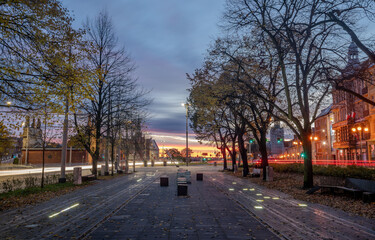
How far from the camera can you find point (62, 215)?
1073 centimetres

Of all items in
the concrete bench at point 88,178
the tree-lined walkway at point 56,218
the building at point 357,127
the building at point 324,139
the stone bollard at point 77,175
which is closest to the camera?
the tree-lined walkway at point 56,218

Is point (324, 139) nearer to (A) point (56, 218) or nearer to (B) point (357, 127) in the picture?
(B) point (357, 127)

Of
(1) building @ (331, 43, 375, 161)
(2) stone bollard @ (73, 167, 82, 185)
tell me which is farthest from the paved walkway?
(1) building @ (331, 43, 375, 161)

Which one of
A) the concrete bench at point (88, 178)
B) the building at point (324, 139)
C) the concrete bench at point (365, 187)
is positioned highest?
the building at point (324, 139)

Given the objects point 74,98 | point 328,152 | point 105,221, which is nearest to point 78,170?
point 74,98

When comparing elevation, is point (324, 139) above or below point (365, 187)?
above

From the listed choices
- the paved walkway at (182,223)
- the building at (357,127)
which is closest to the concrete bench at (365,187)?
the paved walkway at (182,223)

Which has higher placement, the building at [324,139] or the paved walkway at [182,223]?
the building at [324,139]

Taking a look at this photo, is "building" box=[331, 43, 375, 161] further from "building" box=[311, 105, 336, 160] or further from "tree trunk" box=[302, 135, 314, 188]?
"tree trunk" box=[302, 135, 314, 188]

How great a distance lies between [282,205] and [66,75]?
34.0ft

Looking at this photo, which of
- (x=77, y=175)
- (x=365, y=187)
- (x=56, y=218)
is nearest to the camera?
(x=56, y=218)

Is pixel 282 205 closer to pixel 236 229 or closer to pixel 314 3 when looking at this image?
pixel 236 229

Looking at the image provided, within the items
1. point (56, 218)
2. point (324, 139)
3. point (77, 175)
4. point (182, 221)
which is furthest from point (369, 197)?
point (324, 139)

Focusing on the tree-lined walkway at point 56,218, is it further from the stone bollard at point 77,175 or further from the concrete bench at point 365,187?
the concrete bench at point 365,187
